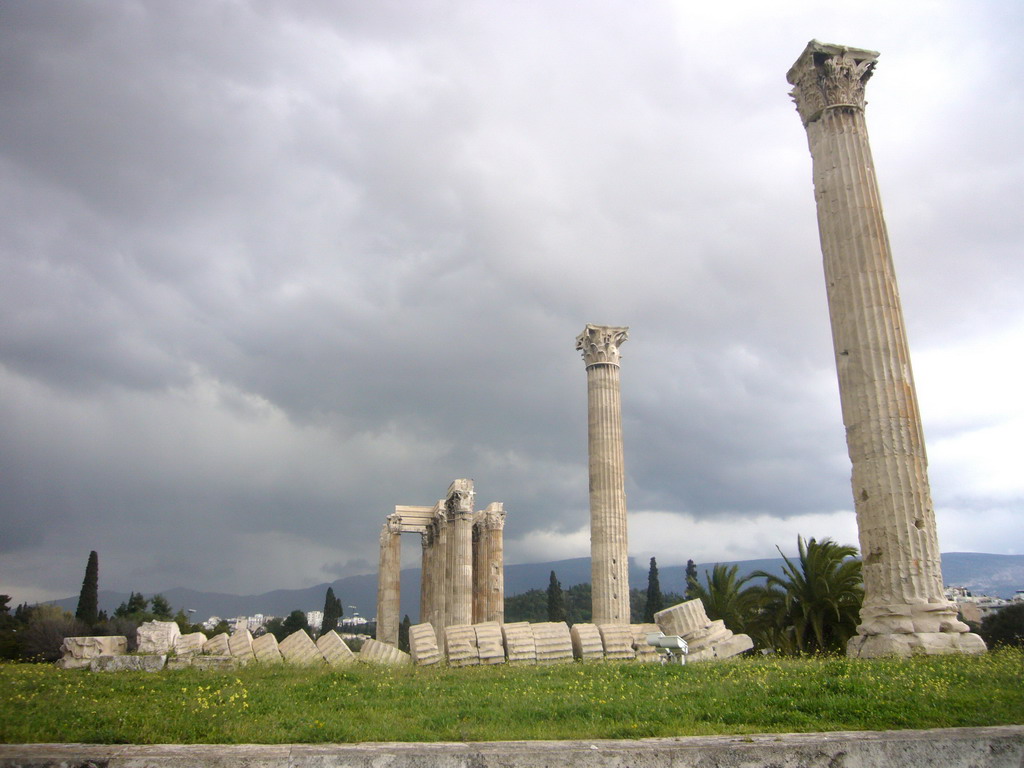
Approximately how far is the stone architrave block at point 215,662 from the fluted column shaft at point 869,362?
49.9 ft

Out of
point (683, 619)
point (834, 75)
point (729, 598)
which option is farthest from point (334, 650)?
point (834, 75)

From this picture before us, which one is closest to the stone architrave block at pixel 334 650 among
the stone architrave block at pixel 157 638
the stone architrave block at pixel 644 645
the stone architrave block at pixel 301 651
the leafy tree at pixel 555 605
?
the stone architrave block at pixel 301 651

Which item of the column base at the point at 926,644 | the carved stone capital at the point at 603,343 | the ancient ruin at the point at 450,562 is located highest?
the carved stone capital at the point at 603,343

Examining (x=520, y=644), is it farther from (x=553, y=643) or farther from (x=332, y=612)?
(x=332, y=612)

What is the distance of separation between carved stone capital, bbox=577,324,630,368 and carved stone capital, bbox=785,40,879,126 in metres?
13.0

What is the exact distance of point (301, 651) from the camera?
22047mm

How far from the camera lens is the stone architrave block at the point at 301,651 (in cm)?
2127

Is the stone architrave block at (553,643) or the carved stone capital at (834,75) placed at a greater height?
the carved stone capital at (834,75)

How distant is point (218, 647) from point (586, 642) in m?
11.3

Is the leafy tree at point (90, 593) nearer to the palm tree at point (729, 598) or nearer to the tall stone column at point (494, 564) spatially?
the tall stone column at point (494, 564)

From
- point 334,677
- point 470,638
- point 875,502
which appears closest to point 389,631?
point 470,638

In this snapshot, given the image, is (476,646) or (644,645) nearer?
(476,646)

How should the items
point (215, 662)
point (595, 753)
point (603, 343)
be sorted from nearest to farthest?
point (595, 753)
point (215, 662)
point (603, 343)

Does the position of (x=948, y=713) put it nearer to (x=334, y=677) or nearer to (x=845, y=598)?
(x=334, y=677)
